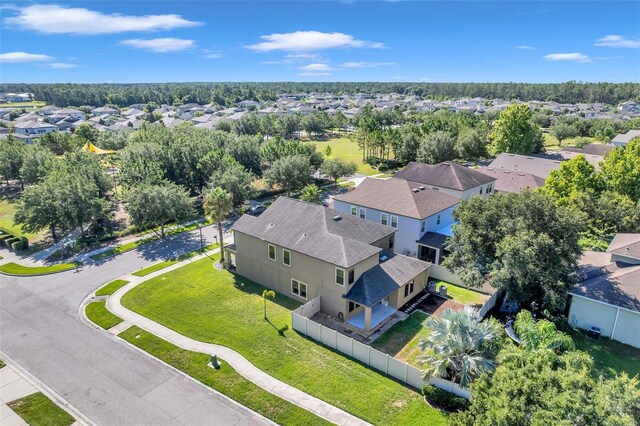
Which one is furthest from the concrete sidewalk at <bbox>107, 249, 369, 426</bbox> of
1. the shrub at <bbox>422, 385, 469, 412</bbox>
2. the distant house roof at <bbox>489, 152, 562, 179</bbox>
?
the distant house roof at <bbox>489, 152, 562, 179</bbox>

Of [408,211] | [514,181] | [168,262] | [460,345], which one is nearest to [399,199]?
[408,211]

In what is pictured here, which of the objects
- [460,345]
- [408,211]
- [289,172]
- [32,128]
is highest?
[32,128]

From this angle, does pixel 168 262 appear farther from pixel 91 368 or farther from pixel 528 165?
pixel 528 165

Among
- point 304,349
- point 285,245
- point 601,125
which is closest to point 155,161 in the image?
point 285,245

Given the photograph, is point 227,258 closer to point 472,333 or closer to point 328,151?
point 472,333

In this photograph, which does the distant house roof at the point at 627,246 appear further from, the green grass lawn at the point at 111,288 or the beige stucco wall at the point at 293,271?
the green grass lawn at the point at 111,288

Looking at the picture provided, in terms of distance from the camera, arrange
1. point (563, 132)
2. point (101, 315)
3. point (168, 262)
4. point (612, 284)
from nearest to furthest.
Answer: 1. point (612, 284)
2. point (101, 315)
3. point (168, 262)
4. point (563, 132)

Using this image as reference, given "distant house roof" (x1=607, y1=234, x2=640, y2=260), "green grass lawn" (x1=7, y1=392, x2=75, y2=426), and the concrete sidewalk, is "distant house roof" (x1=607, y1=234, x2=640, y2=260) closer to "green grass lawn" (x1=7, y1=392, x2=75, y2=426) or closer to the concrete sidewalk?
the concrete sidewalk
